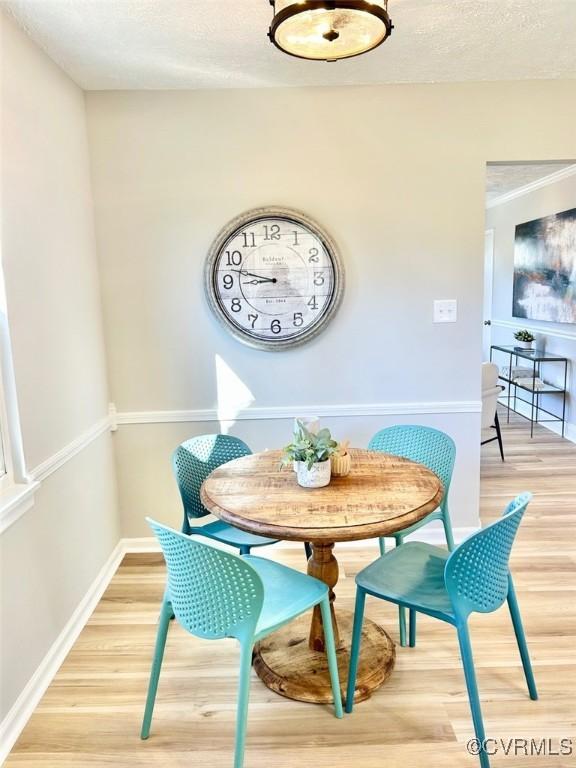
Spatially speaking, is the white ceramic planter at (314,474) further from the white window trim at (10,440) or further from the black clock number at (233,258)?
the black clock number at (233,258)

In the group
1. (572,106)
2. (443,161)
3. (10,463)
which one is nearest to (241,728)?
(10,463)

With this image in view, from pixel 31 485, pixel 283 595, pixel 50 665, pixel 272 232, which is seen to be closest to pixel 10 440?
pixel 31 485

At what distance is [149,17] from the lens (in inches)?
81.2

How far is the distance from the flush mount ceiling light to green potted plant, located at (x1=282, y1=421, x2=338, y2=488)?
122 cm

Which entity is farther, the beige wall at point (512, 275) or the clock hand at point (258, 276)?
the beige wall at point (512, 275)

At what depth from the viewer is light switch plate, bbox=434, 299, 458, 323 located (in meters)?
2.94

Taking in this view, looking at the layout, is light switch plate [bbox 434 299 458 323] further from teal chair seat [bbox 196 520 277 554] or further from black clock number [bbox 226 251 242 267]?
teal chair seat [bbox 196 520 277 554]

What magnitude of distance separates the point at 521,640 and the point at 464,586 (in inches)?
20.0

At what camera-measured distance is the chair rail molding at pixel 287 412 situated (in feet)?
9.81

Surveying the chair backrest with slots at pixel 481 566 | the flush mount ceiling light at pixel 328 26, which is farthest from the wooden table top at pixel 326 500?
the flush mount ceiling light at pixel 328 26

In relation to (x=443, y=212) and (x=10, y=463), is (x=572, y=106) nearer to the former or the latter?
(x=443, y=212)

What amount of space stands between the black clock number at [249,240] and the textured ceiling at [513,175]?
10.0 feet

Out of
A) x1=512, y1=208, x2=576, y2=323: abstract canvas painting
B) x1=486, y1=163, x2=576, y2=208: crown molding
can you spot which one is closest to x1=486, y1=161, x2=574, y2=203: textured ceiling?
x1=486, y1=163, x2=576, y2=208: crown molding

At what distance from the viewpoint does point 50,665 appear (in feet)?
6.88
